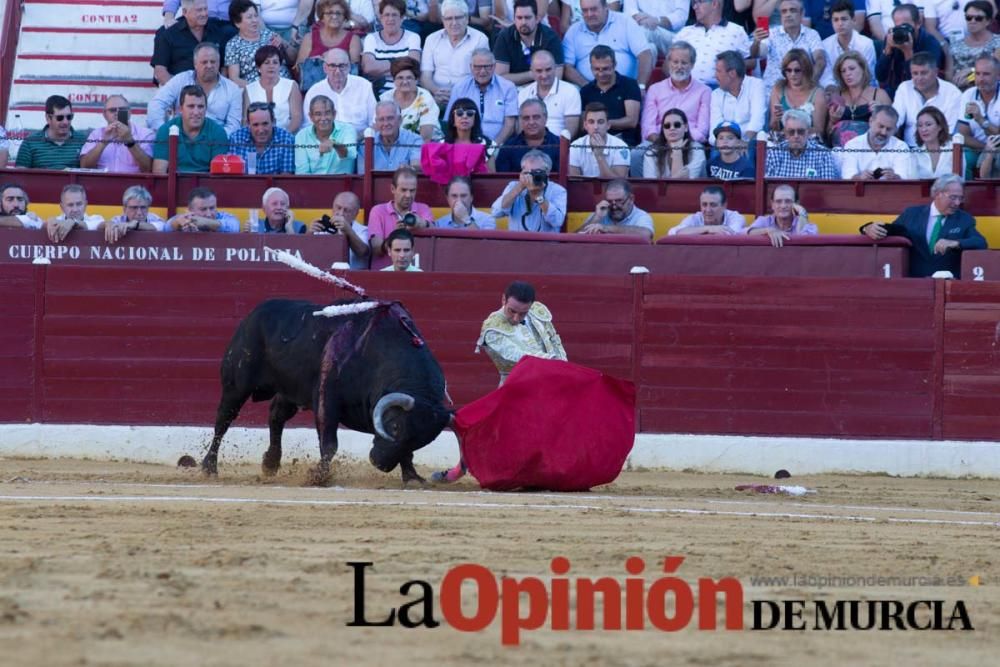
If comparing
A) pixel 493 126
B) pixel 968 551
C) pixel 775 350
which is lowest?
pixel 968 551

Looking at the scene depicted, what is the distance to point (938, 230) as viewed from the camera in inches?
430

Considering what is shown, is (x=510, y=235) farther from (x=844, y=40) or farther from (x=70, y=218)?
(x=844, y=40)

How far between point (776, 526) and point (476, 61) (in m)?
5.57

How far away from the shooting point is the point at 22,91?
541 inches

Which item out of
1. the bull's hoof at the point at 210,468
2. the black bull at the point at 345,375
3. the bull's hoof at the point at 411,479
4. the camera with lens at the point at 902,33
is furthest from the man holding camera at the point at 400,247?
the camera with lens at the point at 902,33

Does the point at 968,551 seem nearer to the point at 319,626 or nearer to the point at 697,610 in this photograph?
the point at 697,610

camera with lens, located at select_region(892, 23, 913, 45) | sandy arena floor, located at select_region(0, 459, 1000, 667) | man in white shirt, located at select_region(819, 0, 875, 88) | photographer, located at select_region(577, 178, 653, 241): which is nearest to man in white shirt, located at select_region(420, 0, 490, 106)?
photographer, located at select_region(577, 178, 653, 241)

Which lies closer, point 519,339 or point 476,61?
point 519,339

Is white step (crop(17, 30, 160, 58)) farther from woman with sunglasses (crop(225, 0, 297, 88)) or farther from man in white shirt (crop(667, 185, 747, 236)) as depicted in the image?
man in white shirt (crop(667, 185, 747, 236))

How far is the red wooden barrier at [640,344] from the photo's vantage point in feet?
36.4

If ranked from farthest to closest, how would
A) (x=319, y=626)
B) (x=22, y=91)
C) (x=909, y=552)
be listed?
(x=22, y=91)
(x=909, y=552)
(x=319, y=626)

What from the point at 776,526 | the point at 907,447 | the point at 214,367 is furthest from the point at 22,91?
the point at 776,526

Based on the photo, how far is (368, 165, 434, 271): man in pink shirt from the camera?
1101 cm

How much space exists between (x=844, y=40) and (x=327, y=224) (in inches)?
156
